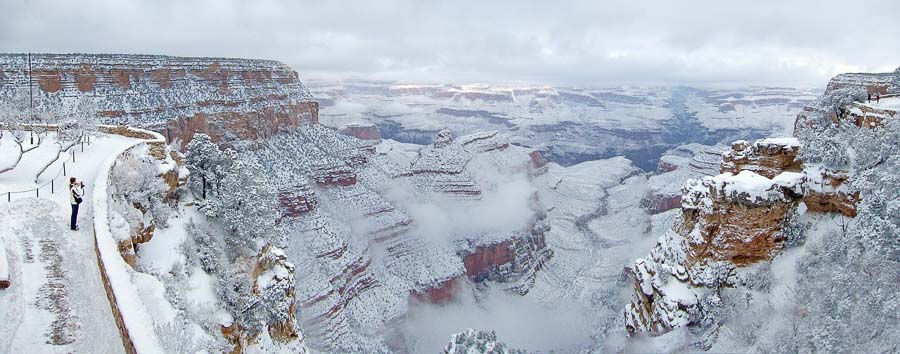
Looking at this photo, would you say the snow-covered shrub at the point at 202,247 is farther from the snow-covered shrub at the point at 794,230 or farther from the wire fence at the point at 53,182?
the snow-covered shrub at the point at 794,230

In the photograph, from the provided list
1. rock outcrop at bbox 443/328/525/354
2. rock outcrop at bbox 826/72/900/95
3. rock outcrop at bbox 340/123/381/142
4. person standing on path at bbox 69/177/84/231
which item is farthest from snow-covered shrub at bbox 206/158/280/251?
rock outcrop at bbox 340/123/381/142

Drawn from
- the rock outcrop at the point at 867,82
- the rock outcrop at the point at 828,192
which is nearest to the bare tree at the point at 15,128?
the rock outcrop at the point at 828,192

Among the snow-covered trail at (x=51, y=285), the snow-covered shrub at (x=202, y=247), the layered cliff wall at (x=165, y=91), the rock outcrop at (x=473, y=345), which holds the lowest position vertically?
the rock outcrop at (x=473, y=345)

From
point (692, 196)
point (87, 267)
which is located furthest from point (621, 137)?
point (87, 267)

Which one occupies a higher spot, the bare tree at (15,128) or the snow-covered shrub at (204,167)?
the bare tree at (15,128)

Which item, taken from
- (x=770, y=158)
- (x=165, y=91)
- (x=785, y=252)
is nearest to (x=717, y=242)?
(x=785, y=252)

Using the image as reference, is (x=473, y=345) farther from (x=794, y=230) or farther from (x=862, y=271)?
(x=794, y=230)

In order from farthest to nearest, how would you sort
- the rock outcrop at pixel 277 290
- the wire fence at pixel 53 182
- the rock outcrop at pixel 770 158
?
the rock outcrop at pixel 770 158, the rock outcrop at pixel 277 290, the wire fence at pixel 53 182

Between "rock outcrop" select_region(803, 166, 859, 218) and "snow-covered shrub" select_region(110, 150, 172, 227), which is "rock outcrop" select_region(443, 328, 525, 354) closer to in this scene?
Result: "snow-covered shrub" select_region(110, 150, 172, 227)
